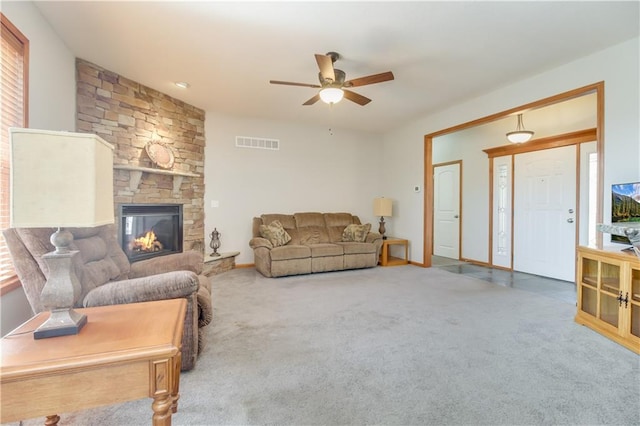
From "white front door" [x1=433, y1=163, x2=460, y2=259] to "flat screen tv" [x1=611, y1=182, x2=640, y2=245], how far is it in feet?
10.8

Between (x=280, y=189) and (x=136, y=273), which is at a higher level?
(x=280, y=189)

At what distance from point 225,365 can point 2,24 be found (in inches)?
101

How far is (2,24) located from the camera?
1.81 m

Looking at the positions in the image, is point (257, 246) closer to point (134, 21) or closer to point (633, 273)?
point (134, 21)

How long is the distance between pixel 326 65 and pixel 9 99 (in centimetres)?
226

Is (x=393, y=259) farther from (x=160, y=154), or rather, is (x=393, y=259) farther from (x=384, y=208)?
(x=160, y=154)

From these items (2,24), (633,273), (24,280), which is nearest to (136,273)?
(24,280)

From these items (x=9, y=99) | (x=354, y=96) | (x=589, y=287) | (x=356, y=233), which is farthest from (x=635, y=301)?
(x=9, y=99)

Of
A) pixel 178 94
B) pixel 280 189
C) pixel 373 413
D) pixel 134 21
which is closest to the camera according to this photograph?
pixel 373 413

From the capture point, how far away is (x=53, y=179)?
974 millimetres

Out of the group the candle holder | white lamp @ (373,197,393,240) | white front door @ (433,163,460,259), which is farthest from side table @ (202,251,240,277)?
white front door @ (433,163,460,259)

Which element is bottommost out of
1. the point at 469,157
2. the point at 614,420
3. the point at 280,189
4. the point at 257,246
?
the point at 614,420

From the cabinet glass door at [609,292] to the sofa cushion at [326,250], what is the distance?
10.1ft

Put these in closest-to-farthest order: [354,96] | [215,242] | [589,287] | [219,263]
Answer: [589,287] < [354,96] < [219,263] < [215,242]
